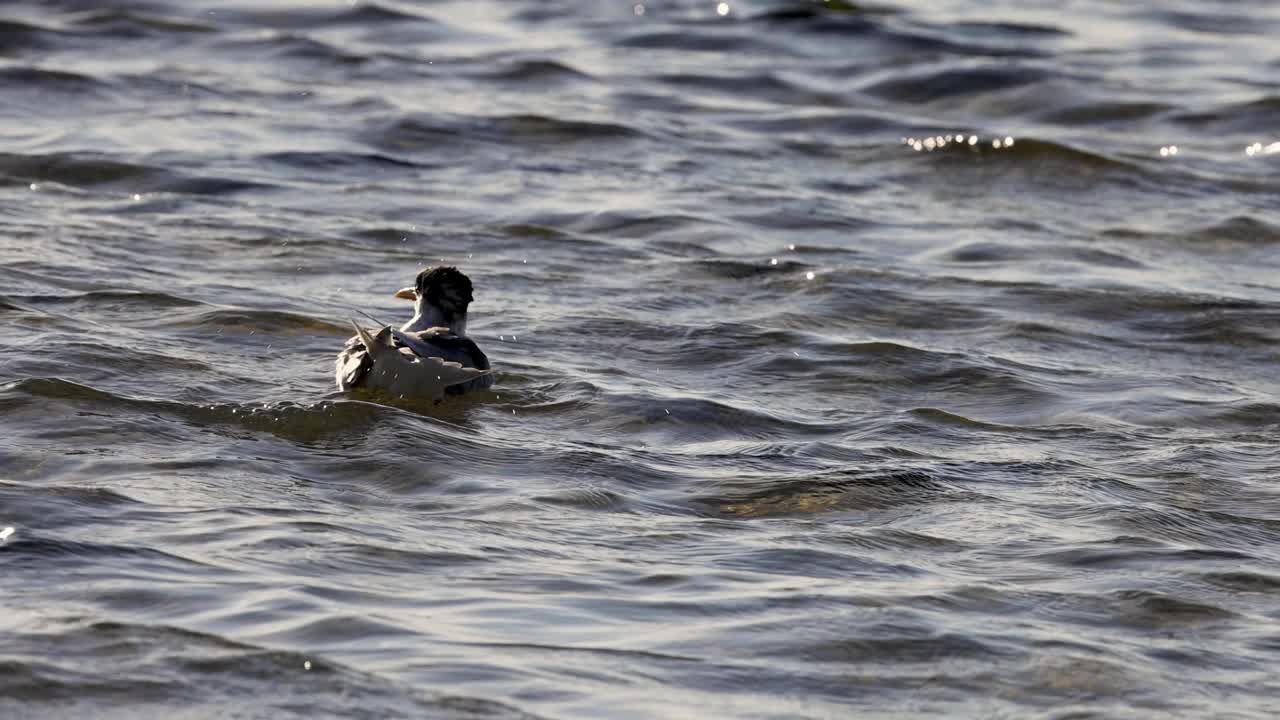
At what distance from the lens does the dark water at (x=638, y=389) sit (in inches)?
218

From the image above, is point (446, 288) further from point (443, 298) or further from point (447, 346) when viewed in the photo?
point (447, 346)

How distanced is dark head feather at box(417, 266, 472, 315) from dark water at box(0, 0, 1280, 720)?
439 millimetres

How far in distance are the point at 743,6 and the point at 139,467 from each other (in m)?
16.2

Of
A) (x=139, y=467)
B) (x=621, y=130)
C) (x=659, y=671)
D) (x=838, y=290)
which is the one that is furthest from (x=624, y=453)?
(x=621, y=130)

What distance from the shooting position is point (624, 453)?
782 cm

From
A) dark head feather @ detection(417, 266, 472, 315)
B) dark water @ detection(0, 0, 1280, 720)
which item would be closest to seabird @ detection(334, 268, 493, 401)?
dark head feather @ detection(417, 266, 472, 315)

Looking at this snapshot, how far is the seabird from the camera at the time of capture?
319 inches

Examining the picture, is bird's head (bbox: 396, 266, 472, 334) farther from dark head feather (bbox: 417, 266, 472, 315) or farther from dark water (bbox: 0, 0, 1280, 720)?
dark water (bbox: 0, 0, 1280, 720)

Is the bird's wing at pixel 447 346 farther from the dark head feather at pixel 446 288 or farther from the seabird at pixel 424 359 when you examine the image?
the dark head feather at pixel 446 288

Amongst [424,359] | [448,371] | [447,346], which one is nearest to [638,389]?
[447,346]

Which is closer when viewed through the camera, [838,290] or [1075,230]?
Answer: [838,290]

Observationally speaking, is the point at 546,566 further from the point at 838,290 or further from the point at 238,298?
the point at 838,290

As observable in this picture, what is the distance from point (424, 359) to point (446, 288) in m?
0.96

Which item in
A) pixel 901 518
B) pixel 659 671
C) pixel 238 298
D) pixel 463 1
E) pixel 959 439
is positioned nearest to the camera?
pixel 659 671
